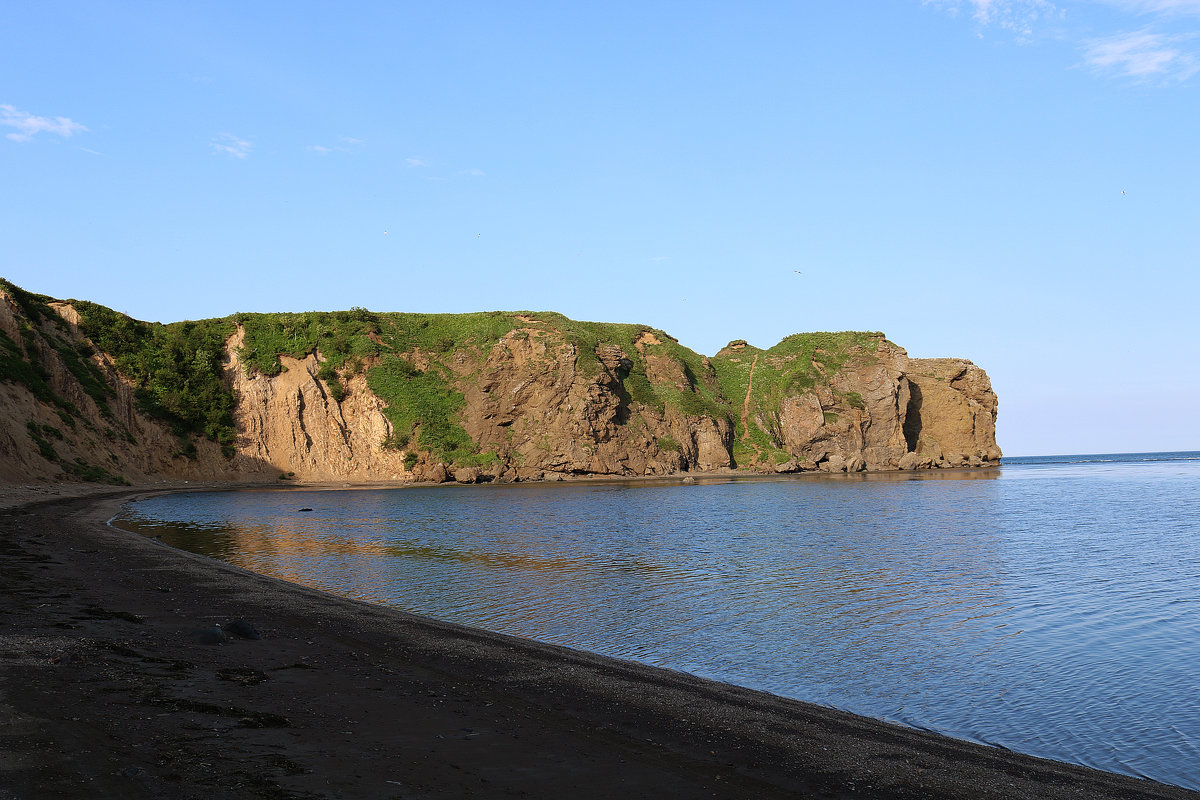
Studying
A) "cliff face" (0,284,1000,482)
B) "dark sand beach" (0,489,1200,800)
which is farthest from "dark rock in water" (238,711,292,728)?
"cliff face" (0,284,1000,482)

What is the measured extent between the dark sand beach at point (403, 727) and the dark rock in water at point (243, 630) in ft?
0.38

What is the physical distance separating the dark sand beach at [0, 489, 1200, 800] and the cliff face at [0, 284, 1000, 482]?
45909mm

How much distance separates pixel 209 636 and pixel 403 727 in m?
4.71

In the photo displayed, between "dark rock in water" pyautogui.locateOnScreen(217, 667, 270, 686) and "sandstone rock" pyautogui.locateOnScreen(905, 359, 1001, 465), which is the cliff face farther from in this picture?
"dark rock in water" pyautogui.locateOnScreen(217, 667, 270, 686)

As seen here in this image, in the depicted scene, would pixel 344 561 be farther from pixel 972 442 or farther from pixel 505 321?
pixel 972 442

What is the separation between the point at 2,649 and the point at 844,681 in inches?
429

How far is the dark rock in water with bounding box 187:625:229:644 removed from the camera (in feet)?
34.0

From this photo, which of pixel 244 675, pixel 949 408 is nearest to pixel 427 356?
pixel 949 408

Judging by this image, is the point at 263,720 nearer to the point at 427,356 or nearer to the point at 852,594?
the point at 852,594

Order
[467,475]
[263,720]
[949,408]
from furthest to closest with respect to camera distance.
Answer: [949,408] → [467,475] → [263,720]

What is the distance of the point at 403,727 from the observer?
7.29m

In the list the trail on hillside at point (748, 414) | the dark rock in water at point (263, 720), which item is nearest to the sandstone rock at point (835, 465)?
the trail on hillside at point (748, 414)

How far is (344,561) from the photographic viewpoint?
2302cm

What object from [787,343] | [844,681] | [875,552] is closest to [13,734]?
[844,681]
